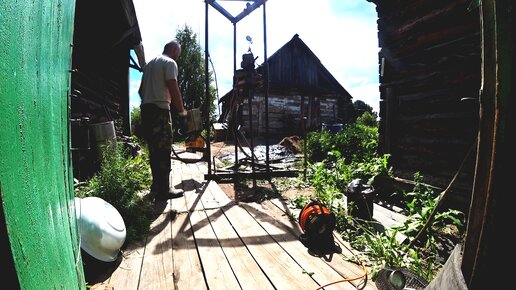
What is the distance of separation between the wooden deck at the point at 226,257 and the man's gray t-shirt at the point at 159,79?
159 centimetres

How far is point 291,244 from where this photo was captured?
2.61 meters

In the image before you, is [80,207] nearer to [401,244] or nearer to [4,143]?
[4,143]

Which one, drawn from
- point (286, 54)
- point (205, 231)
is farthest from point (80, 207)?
point (286, 54)

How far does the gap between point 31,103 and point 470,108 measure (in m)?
4.73

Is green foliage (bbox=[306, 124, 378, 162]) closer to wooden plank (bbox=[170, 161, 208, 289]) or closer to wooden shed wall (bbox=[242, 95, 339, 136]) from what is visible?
wooden plank (bbox=[170, 161, 208, 289])

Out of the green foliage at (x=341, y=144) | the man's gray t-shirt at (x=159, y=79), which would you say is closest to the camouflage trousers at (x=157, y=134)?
the man's gray t-shirt at (x=159, y=79)

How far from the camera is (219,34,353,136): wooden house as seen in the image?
1794 centimetres

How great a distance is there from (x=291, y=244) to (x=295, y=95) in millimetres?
16863

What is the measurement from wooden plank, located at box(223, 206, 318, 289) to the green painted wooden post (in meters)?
1.40

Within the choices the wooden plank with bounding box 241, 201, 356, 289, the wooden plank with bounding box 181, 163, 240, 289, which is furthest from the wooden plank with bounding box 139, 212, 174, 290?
the wooden plank with bounding box 241, 201, 356, 289

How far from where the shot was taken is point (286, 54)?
18641 mm

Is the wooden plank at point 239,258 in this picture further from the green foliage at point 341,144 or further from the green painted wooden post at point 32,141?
the green foliage at point 341,144

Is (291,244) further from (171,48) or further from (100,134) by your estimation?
(100,134)

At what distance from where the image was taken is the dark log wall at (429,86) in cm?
377
